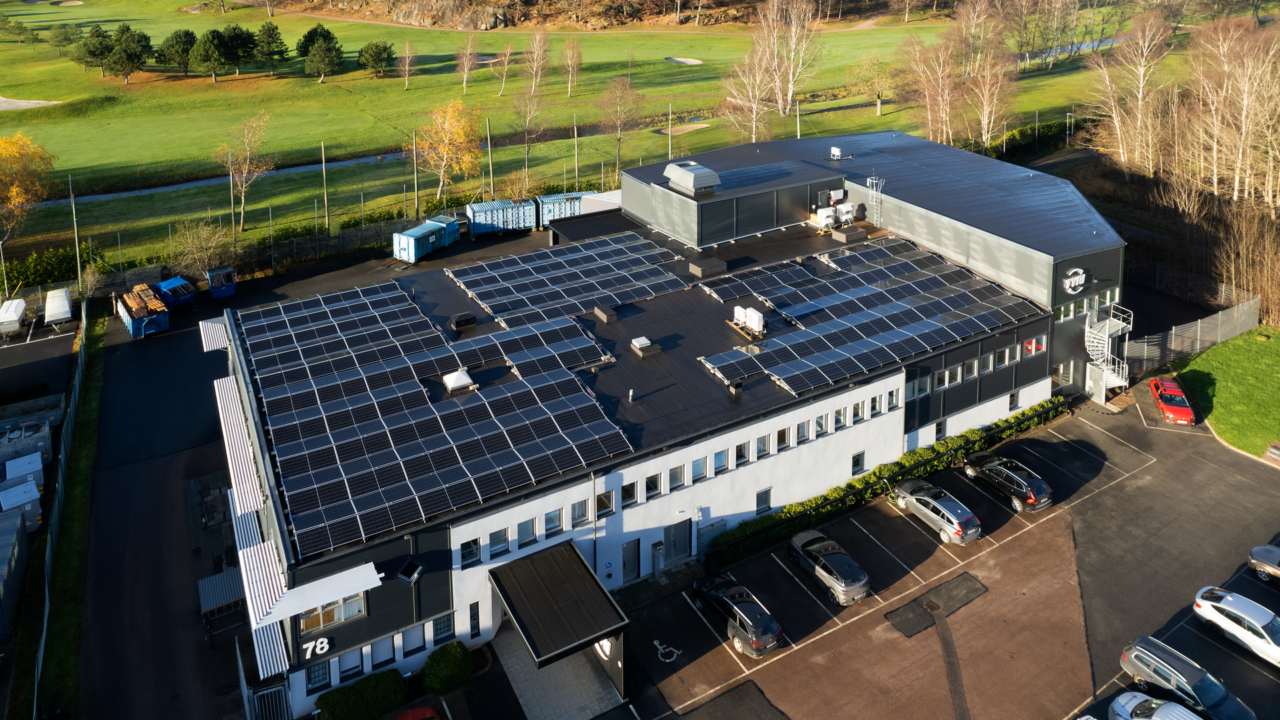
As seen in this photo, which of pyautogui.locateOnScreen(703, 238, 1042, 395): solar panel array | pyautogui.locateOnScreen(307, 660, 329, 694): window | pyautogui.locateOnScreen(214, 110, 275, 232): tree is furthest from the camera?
pyautogui.locateOnScreen(214, 110, 275, 232): tree

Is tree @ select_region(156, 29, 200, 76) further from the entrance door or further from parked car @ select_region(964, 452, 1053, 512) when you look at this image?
parked car @ select_region(964, 452, 1053, 512)

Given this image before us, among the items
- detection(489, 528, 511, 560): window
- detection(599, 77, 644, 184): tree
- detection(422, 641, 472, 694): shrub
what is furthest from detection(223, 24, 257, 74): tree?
detection(422, 641, 472, 694): shrub

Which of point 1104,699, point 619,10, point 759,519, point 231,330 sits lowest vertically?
point 1104,699

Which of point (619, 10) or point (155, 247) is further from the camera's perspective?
point (619, 10)

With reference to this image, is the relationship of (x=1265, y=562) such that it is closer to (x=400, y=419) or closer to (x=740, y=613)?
(x=740, y=613)

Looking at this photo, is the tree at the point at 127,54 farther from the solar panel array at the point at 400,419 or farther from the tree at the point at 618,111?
the solar panel array at the point at 400,419

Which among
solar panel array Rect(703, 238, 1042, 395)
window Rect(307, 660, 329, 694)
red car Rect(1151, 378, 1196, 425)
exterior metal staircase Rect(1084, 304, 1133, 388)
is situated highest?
solar panel array Rect(703, 238, 1042, 395)

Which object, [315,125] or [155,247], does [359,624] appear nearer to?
[155,247]

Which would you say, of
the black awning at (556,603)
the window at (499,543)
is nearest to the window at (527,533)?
the window at (499,543)

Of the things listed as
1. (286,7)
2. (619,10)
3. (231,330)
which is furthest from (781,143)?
(286,7)
